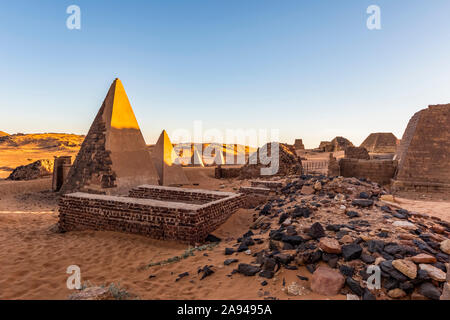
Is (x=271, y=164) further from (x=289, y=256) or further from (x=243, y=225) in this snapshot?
(x=289, y=256)

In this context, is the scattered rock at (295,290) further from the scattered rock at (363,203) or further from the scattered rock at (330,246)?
the scattered rock at (363,203)

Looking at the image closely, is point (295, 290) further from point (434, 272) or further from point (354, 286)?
point (434, 272)

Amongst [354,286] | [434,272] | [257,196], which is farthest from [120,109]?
[434,272]

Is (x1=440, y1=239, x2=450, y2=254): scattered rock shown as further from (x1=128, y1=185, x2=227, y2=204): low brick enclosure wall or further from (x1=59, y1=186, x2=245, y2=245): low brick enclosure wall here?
(x1=128, y1=185, x2=227, y2=204): low brick enclosure wall

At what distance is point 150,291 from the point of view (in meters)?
3.08

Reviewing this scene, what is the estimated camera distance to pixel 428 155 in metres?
11.7

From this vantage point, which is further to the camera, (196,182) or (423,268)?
(196,182)

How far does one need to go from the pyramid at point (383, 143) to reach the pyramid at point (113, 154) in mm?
31139

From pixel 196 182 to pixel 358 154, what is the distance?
13.8 m

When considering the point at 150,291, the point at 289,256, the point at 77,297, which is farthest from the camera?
the point at 289,256

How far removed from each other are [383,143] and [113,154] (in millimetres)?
33585
